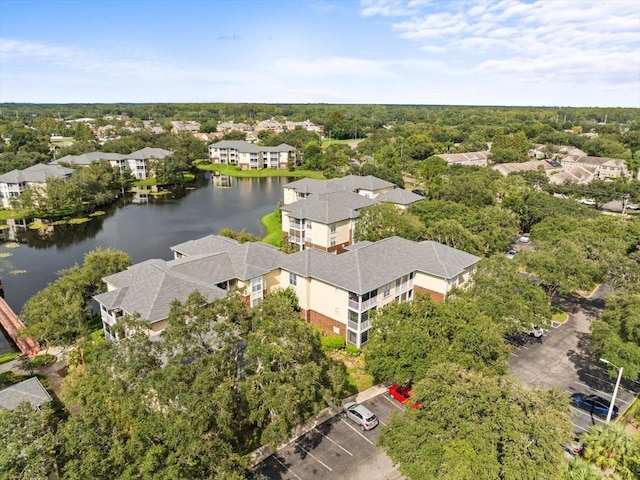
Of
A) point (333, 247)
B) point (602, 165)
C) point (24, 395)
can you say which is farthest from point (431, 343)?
point (602, 165)

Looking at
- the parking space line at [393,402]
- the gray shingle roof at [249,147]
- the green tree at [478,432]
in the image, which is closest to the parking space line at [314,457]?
the green tree at [478,432]

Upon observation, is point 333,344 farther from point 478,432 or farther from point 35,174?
point 35,174

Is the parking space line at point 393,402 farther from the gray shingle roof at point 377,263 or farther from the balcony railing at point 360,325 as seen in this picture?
the gray shingle roof at point 377,263

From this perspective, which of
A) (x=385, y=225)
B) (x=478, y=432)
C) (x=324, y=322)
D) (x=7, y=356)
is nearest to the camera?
(x=478, y=432)

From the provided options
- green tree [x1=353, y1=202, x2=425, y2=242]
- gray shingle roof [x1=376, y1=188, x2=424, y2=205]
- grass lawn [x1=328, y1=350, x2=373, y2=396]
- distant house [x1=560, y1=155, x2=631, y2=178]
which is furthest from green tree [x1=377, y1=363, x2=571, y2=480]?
distant house [x1=560, y1=155, x2=631, y2=178]

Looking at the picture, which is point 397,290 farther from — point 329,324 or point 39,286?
point 39,286

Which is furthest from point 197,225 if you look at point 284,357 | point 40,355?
point 284,357

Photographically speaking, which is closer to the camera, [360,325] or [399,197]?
[360,325]
